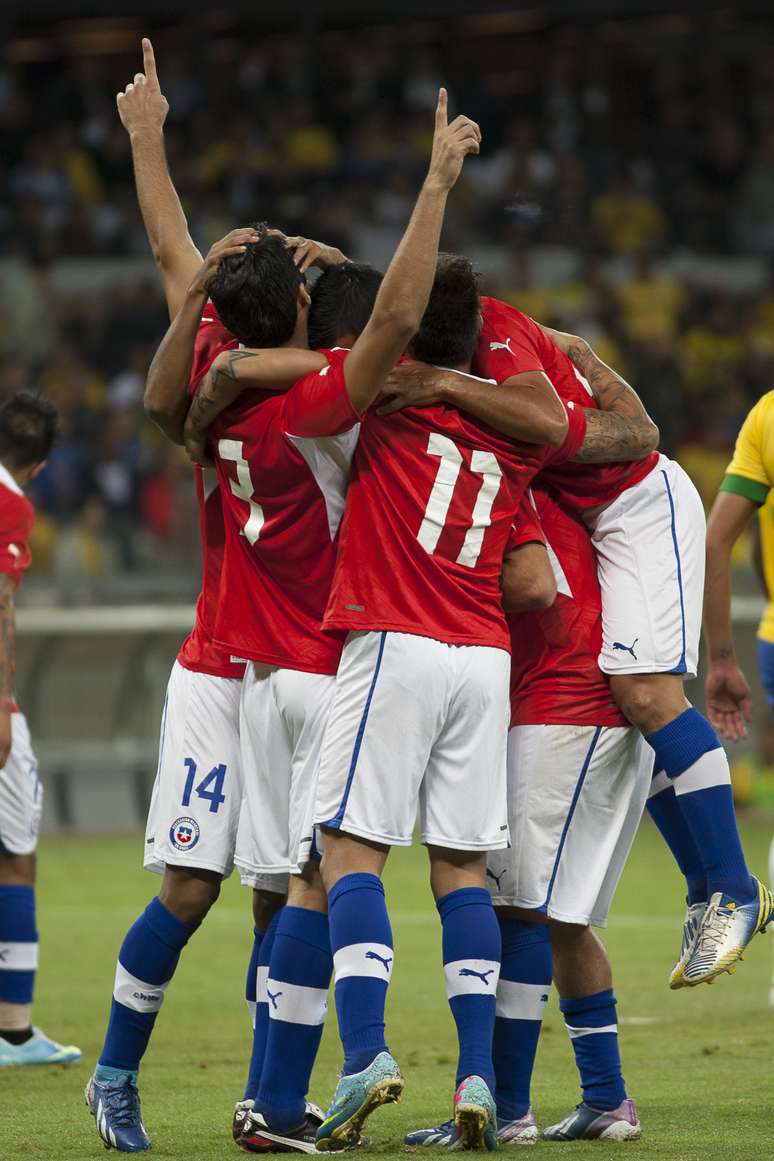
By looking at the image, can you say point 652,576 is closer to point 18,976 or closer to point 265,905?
point 265,905

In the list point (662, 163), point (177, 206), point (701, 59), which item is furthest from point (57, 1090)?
point (701, 59)

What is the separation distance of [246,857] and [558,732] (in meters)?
0.89

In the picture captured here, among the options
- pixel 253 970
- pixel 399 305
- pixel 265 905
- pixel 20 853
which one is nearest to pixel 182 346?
pixel 399 305

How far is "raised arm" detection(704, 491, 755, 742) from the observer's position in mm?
5879

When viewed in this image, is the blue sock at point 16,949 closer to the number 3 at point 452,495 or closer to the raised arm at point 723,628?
the raised arm at point 723,628

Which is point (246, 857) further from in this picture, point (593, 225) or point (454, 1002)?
point (593, 225)

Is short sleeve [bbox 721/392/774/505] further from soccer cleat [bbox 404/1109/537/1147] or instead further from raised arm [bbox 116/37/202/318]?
soccer cleat [bbox 404/1109/537/1147]

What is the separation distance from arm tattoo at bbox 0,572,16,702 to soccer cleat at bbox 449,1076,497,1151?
198cm

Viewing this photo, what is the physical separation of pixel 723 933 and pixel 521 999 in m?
0.56

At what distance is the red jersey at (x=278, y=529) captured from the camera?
451 cm

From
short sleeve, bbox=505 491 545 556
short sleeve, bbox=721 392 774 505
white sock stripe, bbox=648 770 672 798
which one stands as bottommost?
white sock stripe, bbox=648 770 672 798

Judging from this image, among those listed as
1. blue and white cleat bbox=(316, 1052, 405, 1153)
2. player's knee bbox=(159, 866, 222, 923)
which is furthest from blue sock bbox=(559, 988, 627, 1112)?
player's knee bbox=(159, 866, 222, 923)

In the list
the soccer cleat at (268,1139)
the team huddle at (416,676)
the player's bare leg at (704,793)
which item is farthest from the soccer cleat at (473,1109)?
the player's bare leg at (704,793)

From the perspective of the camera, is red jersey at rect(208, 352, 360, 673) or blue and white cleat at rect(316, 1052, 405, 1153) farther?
red jersey at rect(208, 352, 360, 673)
